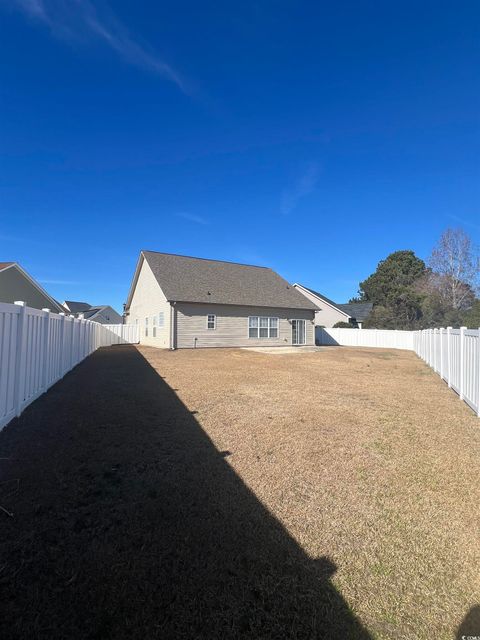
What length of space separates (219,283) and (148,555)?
21.6m

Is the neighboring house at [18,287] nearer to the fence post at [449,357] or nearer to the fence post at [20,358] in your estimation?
the fence post at [20,358]

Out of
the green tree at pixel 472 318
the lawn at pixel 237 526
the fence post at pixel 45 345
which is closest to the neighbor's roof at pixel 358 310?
the green tree at pixel 472 318

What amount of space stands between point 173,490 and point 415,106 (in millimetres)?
14755

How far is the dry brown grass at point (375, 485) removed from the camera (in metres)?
1.88

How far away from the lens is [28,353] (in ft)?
16.9

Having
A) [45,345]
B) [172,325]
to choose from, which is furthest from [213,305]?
[45,345]

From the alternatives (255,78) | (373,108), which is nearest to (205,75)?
(255,78)

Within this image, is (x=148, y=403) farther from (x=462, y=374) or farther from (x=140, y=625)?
(x=462, y=374)

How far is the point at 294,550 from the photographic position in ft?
7.25

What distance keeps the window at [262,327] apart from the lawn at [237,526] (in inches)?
696

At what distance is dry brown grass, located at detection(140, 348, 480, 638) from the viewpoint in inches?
74.1

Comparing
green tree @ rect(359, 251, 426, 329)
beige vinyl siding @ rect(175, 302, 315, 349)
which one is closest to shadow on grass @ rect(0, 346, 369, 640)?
beige vinyl siding @ rect(175, 302, 315, 349)

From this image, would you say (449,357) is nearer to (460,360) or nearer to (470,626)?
(460,360)

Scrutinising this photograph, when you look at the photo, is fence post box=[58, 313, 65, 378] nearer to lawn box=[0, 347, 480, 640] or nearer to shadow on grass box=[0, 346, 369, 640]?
lawn box=[0, 347, 480, 640]
